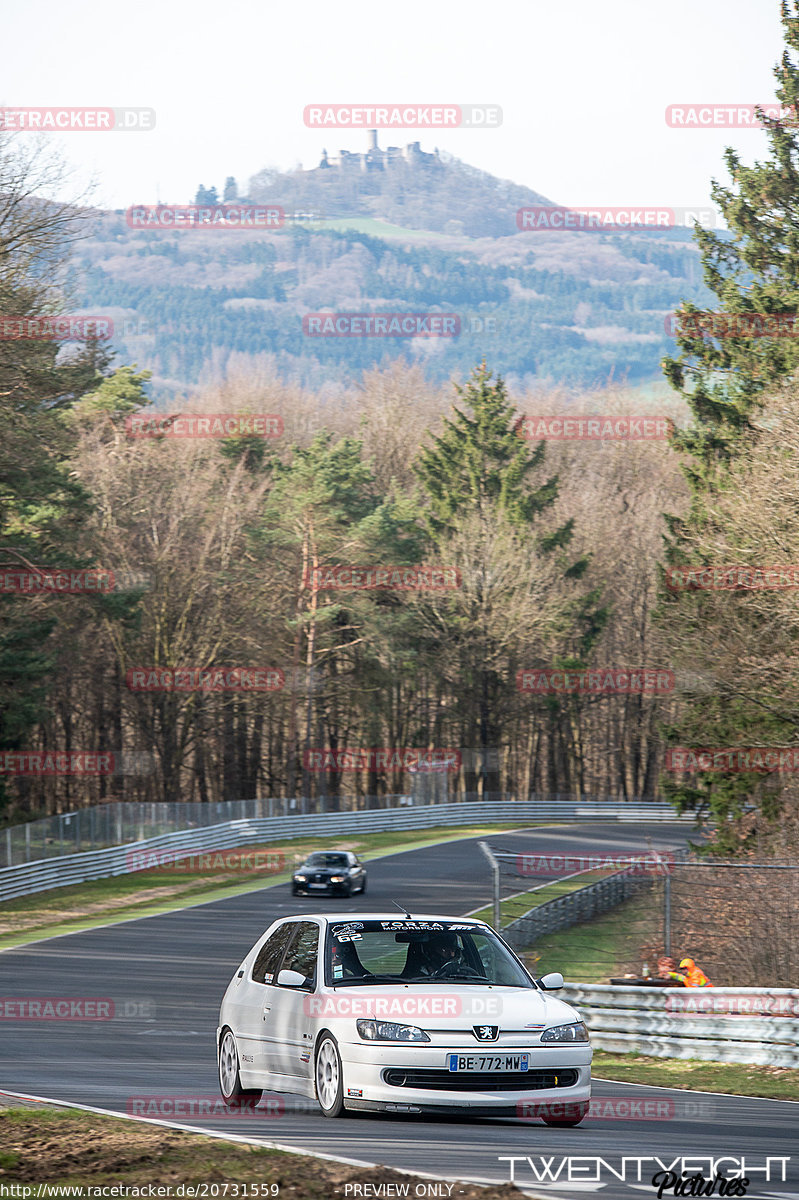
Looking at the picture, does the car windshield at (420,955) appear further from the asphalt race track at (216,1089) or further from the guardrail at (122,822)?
the guardrail at (122,822)

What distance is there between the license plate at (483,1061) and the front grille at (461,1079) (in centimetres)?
3

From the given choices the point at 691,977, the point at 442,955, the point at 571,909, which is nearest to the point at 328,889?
the point at 571,909

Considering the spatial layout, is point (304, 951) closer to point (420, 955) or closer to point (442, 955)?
point (420, 955)

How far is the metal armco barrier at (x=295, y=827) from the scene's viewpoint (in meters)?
39.8

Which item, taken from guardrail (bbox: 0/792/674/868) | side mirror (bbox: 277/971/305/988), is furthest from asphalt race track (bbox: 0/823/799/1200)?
guardrail (bbox: 0/792/674/868)

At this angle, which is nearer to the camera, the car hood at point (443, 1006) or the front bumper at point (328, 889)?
the car hood at point (443, 1006)

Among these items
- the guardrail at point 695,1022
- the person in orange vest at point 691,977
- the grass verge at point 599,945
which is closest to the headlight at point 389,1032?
the guardrail at point 695,1022

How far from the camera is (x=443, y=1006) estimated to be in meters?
9.91

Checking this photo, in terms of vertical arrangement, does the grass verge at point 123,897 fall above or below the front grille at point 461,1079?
below

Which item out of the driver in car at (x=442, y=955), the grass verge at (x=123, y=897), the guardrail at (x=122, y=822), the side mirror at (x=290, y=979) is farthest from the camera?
the guardrail at (x=122, y=822)

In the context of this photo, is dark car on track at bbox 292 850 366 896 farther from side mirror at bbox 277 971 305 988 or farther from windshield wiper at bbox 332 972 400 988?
side mirror at bbox 277 971 305 988

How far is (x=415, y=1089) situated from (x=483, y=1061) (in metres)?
0.48

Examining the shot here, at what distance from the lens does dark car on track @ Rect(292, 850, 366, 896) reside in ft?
126

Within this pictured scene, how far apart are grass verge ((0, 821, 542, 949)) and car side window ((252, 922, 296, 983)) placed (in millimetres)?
19844
